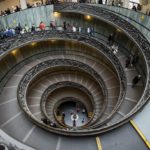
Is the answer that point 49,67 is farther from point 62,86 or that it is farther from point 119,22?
point 119,22

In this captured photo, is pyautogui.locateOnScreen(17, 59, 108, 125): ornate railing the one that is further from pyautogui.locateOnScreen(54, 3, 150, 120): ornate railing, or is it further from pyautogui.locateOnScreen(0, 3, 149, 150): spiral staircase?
pyautogui.locateOnScreen(54, 3, 150, 120): ornate railing

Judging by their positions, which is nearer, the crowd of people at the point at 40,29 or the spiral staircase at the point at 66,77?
the spiral staircase at the point at 66,77

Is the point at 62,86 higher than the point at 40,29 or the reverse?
the reverse

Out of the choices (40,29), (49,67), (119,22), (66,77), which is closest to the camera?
(119,22)

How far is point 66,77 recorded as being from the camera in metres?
27.0

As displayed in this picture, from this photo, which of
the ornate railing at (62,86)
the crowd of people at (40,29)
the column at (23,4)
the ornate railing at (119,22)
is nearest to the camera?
the ornate railing at (119,22)

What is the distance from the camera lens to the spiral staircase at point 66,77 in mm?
16859

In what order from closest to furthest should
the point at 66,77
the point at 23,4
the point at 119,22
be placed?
the point at 119,22
the point at 23,4
the point at 66,77

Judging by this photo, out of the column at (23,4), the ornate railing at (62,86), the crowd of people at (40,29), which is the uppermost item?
the column at (23,4)

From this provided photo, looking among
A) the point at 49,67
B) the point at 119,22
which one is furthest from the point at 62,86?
the point at 119,22

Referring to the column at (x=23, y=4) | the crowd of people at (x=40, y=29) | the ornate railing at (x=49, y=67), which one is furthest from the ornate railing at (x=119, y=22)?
the ornate railing at (x=49, y=67)

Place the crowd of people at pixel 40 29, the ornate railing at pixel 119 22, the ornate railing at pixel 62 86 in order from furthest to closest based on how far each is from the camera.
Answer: the ornate railing at pixel 62 86 < the crowd of people at pixel 40 29 < the ornate railing at pixel 119 22

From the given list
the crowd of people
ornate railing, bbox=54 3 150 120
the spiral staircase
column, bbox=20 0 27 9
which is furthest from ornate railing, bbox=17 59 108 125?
column, bbox=20 0 27 9

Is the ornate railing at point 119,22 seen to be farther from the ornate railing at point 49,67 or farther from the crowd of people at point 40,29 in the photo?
the ornate railing at point 49,67
